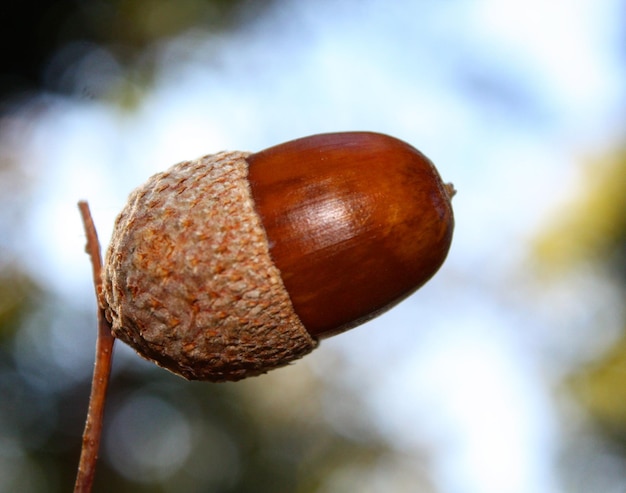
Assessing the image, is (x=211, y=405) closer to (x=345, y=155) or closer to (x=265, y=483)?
(x=265, y=483)

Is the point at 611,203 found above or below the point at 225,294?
above

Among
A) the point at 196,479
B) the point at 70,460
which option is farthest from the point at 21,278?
the point at 196,479

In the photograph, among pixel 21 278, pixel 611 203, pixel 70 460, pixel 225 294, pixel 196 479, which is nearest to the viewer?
pixel 225 294

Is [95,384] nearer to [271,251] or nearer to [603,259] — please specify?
[271,251]

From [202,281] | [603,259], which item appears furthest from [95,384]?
[603,259]

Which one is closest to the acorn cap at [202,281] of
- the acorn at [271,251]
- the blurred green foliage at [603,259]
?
the acorn at [271,251]

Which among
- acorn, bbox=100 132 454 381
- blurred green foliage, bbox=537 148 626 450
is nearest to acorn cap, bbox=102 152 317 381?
acorn, bbox=100 132 454 381

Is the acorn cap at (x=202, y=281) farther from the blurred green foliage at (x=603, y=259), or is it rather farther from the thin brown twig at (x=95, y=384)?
the blurred green foliage at (x=603, y=259)

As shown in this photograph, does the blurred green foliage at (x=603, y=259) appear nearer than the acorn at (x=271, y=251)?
No
